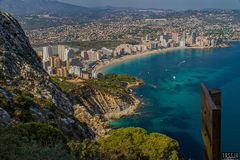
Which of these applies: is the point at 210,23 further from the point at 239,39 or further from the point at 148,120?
the point at 148,120

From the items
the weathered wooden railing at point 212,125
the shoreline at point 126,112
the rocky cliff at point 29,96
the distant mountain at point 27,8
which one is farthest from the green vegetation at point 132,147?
the distant mountain at point 27,8

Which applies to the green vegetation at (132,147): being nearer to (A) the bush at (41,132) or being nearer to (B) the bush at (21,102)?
(A) the bush at (41,132)

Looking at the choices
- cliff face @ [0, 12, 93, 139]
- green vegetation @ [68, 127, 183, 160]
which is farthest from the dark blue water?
cliff face @ [0, 12, 93, 139]

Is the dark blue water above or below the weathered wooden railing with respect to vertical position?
below

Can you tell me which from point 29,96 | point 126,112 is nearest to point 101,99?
point 126,112

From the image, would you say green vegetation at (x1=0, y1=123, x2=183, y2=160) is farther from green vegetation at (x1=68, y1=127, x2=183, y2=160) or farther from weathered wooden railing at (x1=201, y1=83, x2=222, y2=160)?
weathered wooden railing at (x1=201, y1=83, x2=222, y2=160)

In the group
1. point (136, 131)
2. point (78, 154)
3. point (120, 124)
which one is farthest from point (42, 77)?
point (120, 124)

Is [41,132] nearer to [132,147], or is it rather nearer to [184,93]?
[132,147]
